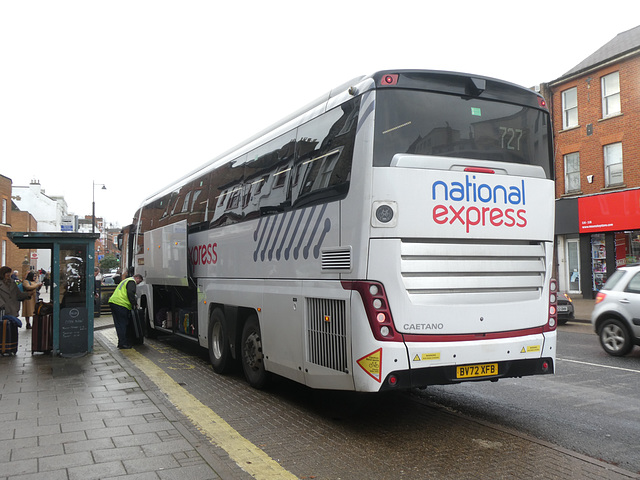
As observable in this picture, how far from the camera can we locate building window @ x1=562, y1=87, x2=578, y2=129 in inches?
1001

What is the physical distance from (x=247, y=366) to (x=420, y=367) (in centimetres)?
336

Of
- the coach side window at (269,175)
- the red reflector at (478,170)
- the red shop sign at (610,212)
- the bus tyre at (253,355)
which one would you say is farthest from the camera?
the red shop sign at (610,212)

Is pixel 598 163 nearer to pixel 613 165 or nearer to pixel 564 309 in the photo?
pixel 613 165

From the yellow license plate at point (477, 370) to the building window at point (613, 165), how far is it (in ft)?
67.1

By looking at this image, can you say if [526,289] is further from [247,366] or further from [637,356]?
[637,356]

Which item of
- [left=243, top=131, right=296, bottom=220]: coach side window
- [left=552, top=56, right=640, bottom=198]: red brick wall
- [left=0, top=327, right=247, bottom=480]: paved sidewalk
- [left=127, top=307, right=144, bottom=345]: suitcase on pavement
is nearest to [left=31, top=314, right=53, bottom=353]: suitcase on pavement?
[left=127, top=307, right=144, bottom=345]: suitcase on pavement

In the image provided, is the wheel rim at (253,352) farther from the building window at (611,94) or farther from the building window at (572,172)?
the building window at (572,172)

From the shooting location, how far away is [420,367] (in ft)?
17.6

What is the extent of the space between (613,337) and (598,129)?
16.3 m

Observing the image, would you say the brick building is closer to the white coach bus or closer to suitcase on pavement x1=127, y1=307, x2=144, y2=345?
suitcase on pavement x1=127, y1=307, x2=144, y2=345

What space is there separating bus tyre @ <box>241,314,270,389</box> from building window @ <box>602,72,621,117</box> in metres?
21.1

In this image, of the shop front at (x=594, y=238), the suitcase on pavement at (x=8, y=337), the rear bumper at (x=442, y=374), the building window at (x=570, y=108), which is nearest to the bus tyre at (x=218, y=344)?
the rear bumper at (x=442, y=374)

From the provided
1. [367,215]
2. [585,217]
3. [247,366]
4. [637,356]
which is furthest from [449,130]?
[585,217]

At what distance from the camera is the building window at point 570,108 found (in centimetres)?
2543
